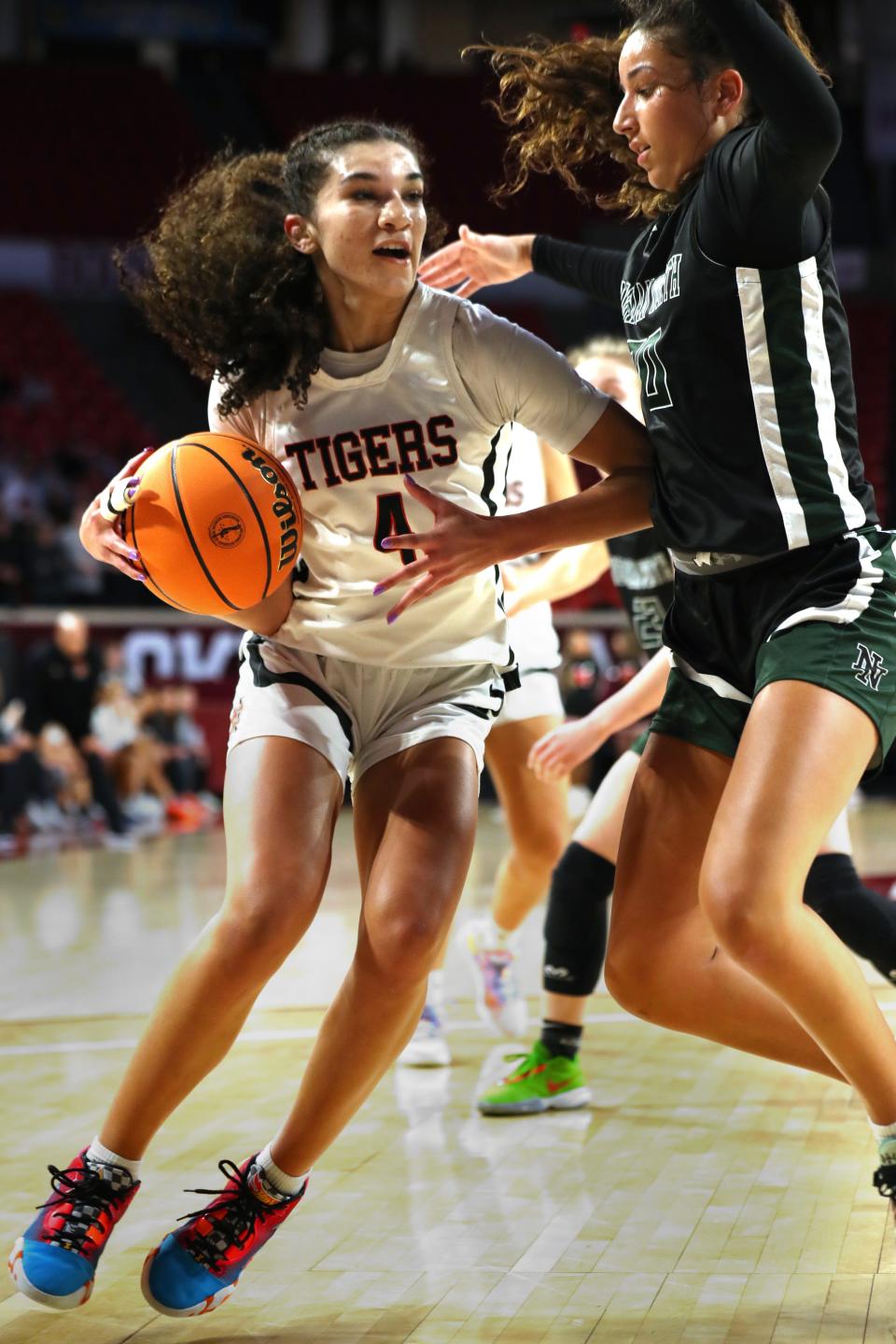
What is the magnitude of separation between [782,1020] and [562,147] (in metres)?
1.90

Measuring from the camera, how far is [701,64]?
2773 mm

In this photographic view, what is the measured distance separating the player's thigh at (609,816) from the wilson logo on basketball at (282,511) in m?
1.48

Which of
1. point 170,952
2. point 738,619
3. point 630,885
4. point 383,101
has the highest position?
point 383,101

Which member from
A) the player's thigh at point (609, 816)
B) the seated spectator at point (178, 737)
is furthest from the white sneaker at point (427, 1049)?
the seated spectator at point (178, 737)

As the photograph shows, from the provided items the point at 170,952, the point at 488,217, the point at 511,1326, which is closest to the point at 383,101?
the point at 488,217

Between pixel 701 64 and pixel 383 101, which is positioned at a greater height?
pixel 383 101

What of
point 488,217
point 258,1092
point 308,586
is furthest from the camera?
point 488,217

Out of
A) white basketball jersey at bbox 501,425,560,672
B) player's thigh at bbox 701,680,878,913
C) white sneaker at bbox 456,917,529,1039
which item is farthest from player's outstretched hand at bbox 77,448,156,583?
white sneaker at bbox 456,917,529,1039

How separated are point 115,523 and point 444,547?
711mm

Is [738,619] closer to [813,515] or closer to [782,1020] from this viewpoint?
[813,515]

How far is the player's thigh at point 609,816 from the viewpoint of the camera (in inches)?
166

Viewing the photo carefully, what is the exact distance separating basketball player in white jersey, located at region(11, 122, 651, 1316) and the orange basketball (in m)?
0.08

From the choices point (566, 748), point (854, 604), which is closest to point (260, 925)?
point (854, 604)

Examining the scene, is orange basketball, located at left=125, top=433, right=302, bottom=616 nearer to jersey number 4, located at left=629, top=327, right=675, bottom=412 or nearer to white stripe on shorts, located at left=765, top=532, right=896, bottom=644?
jersey number 4, located at left=629, top=327, right=675, bottom=412
